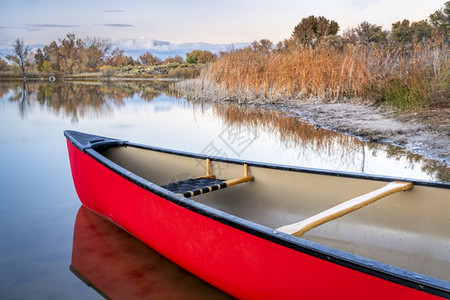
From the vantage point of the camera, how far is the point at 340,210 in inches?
109

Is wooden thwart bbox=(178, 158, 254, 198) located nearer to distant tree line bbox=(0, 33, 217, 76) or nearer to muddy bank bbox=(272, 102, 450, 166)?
muddy bank bbox=(272, 102, 450, 166)

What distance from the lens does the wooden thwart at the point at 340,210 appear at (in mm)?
2506

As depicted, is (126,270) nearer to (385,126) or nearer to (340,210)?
(340,210)

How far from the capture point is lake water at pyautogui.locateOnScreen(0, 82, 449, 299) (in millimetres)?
3400

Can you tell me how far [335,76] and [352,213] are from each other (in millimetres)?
9817

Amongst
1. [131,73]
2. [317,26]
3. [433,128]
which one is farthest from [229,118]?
[131,73]

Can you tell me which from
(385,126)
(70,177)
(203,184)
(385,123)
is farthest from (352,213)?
(385,123)

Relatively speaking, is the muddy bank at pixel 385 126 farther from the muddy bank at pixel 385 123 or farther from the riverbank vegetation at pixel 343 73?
the riverbank vegetation at pixel 343 73

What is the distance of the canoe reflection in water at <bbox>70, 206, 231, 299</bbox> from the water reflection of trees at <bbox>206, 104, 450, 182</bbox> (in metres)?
3.91

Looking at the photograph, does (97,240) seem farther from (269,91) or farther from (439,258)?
(269,91)

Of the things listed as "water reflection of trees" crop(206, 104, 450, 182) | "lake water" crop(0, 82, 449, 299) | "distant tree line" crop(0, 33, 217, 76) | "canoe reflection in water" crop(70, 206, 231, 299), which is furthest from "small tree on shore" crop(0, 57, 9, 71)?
"canoe reflection in water" crop(70, 206, 231, 299)

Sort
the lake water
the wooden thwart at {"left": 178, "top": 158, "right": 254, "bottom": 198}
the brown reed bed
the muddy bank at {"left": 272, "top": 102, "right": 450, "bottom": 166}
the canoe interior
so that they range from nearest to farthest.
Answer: the canoe interior
the lake water
the wooden thwart at {"left": 178, "top": 158, "right": 254, "bottom": 198}
the muddy bank at {"left": 272, "top": 102, "right": 450, "bottom": 166}
the brown reed bed

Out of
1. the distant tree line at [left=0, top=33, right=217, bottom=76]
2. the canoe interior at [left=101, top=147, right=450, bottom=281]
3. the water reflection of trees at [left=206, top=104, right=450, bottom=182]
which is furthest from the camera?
the distant tree line at [left=0, top=33, right=217, bottom=76]

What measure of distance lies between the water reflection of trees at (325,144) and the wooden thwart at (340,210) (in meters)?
2.92
